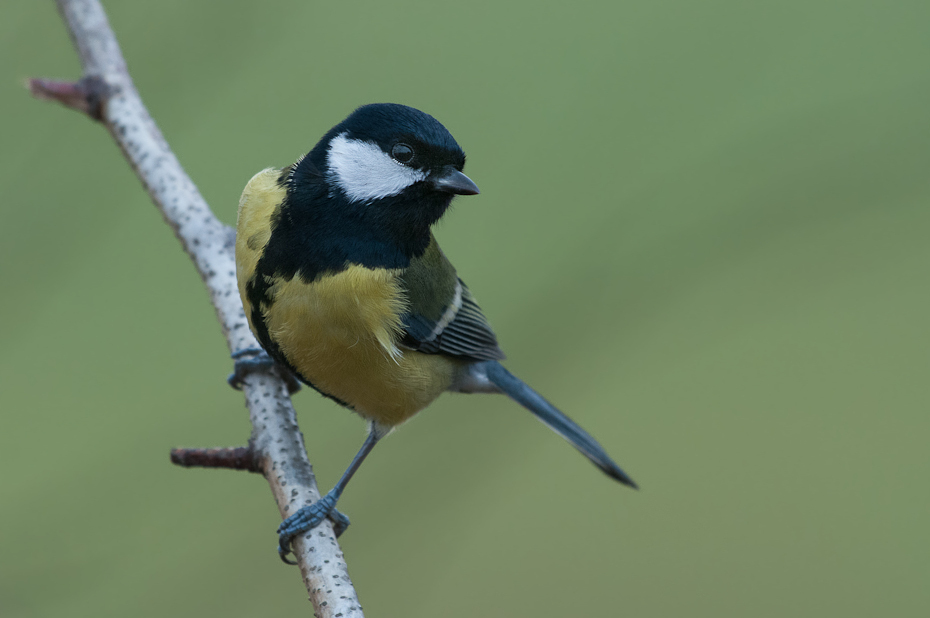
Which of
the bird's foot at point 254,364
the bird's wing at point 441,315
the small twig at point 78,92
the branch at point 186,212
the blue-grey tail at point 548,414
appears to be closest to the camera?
the branch at point 186,212

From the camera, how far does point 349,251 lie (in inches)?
79.8

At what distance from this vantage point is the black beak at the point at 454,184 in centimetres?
203

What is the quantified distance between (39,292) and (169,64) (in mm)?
822

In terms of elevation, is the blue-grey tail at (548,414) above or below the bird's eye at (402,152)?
below

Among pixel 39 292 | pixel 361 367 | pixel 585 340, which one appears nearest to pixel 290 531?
pixel 361 367

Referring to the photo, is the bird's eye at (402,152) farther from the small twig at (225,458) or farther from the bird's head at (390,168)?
the small twig at (225,458)

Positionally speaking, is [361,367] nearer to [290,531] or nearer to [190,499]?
[290,531]

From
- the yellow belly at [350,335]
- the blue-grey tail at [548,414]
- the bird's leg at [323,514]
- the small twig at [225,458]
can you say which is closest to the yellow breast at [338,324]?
the yellow belly at [350,335]

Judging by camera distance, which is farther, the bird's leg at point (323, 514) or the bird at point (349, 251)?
the bird at point (349, 251)

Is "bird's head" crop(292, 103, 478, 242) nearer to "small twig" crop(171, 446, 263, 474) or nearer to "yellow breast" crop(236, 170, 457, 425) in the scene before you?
"yellow breast" crop(236, 170, 457, 425)

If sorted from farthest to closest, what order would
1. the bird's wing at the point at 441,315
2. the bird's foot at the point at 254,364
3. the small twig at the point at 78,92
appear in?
the small twig at the point at 78,92 → the bird's foot at the point at 254,364 → the bird's wing at the point at 441,315

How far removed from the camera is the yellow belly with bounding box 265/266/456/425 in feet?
6.61

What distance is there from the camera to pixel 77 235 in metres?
2.25

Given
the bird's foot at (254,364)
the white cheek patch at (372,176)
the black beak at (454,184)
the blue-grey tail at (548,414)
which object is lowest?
the bird's foot at (254,364)
